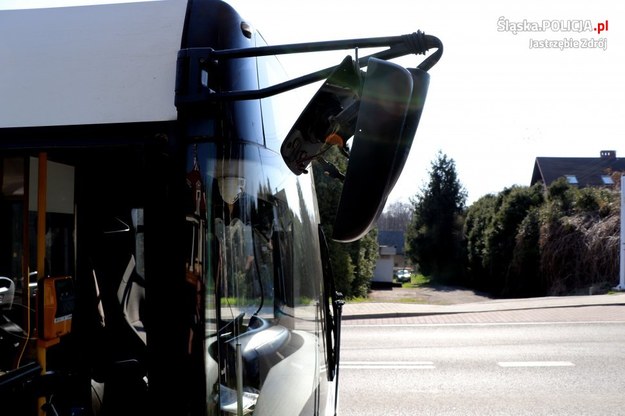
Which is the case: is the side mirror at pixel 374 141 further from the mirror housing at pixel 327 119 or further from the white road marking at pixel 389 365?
the white road marking at pixel 389 365

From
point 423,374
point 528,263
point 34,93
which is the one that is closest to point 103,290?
point 34,93

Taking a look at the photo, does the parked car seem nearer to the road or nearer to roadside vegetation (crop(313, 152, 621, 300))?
roadside vegetation (crop(313, 152, 621, 300))

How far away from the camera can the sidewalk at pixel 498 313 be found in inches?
544

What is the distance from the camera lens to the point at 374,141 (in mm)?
1530

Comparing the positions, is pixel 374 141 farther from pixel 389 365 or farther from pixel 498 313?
pixel 498 313

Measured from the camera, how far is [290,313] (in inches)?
90.5

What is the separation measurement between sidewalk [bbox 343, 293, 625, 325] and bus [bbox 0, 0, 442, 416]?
40.4 feet

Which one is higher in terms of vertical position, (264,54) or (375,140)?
(264,54)

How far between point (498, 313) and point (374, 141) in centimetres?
1505

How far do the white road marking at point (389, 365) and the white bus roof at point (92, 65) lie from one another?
7546mm

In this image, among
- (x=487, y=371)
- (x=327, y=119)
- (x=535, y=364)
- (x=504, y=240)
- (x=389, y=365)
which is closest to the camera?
(x=327, y=119)

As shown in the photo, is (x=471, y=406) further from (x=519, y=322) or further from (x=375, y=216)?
(x=519, y=322)

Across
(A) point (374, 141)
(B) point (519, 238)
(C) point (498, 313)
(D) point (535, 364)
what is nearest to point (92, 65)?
(A) point (374, 141)

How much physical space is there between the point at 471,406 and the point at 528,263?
25892 mm
